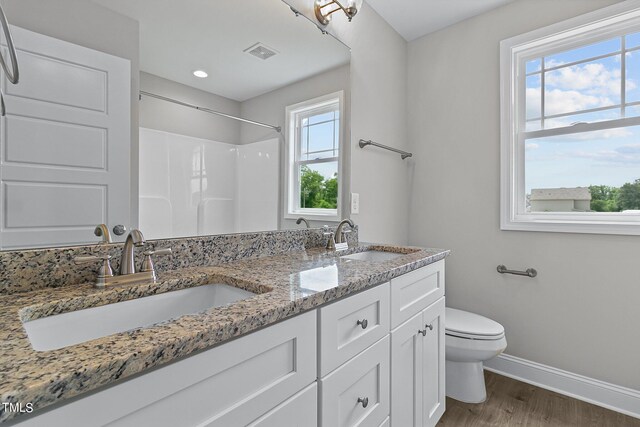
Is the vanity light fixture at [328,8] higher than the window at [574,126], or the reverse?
the vanity light fixture at [328,8]

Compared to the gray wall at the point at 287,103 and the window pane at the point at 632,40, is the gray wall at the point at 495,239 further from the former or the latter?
the gray wall at the point at 287,103

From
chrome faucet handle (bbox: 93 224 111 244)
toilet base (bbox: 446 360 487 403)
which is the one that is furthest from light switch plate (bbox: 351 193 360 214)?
chrome faucet handle (bbox: 93 224 111 244)

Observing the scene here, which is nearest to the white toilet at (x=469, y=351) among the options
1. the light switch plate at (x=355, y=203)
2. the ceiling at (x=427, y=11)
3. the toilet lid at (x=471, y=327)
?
the toilet lid at (x=471, y=327)

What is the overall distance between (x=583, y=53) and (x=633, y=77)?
0.31m

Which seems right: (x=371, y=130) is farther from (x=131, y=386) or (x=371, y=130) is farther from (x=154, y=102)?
(x=131, y=386)

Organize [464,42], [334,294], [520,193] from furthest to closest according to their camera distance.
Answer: [464,42] → [520,193] → [334,294]

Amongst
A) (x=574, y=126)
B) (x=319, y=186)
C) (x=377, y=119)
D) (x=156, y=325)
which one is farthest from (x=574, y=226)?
(x=156, y=325)

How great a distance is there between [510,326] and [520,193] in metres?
0.90

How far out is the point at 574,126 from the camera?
6.36ft

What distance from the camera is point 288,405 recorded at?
711 mm

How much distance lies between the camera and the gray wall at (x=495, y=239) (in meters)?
1.77

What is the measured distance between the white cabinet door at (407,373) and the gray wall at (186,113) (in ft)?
3.36

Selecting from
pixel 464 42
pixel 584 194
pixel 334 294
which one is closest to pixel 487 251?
pixel 584 194

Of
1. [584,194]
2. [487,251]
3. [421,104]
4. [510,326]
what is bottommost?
[510,326]
